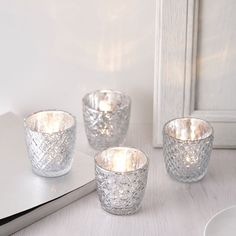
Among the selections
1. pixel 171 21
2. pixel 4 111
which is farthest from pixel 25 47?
pixel 171 21

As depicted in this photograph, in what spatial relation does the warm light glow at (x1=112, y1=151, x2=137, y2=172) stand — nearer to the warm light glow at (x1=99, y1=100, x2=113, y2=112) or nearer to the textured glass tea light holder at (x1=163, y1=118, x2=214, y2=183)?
the textured glass tea light holder at (x1=163, y1=118, x2=214, y2=183)

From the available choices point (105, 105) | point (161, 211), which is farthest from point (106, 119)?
point (161, 211)

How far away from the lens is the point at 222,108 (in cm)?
93

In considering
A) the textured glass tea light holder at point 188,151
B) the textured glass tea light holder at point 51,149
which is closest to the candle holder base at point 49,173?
the textured glass tea light holder at point 51,149

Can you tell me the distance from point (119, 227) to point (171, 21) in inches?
12.5

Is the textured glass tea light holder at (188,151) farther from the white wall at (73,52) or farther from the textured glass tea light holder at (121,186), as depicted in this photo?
the white wall at (73,52)

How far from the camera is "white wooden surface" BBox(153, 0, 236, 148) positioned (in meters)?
0.88

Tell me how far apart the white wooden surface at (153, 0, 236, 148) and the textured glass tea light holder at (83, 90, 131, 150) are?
6 centimetres

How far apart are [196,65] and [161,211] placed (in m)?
0.24

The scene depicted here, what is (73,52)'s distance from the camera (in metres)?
1.00

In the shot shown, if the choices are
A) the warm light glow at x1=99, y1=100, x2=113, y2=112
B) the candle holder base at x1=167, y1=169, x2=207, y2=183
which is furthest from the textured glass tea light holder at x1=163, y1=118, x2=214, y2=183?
the warm light glow at x1=99, y1=100, x2=113, y2=112

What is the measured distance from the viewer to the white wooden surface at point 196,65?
88cm

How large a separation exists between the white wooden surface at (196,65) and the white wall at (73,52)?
0.28 ft

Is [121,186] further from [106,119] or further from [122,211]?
[106,119]
